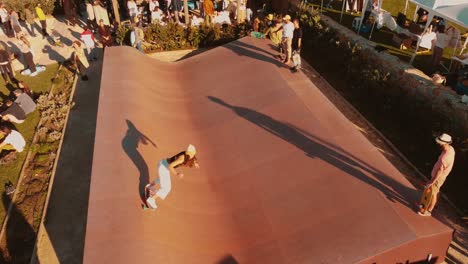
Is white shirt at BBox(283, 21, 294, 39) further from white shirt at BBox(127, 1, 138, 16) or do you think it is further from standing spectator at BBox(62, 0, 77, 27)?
standing spectator at BBox(62, 0, 77, 27)

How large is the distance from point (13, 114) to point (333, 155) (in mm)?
10075

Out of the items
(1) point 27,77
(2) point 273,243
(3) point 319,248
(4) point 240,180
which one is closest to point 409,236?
(3) point 319,248

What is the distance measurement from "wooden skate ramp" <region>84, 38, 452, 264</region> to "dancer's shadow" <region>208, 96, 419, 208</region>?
28mm

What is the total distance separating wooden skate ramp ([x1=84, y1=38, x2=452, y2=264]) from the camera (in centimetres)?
686

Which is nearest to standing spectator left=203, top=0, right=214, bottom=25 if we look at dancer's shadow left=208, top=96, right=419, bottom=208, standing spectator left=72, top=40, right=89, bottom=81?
standing spectator left=72, top=40, right=89, bottom=81

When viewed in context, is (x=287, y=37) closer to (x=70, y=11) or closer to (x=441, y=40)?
(x=441, y=40)

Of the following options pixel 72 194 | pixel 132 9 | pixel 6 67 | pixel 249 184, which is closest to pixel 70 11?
pixel 132 9

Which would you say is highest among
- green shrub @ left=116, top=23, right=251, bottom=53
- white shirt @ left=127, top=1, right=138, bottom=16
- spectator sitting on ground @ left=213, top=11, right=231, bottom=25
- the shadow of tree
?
white shirt @ left=127, top=1, right=138, bottom=16

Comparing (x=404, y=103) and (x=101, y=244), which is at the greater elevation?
(x=404, y=103)

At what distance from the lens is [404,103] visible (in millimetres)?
11602

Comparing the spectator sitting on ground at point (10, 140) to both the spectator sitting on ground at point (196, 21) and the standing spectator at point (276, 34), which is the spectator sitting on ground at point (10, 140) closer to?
the standing spectator at point (276, 34)

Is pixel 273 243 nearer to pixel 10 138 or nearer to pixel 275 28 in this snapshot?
pixel 10 138

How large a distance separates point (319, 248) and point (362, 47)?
9.55 meters

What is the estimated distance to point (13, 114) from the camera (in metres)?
12.0
